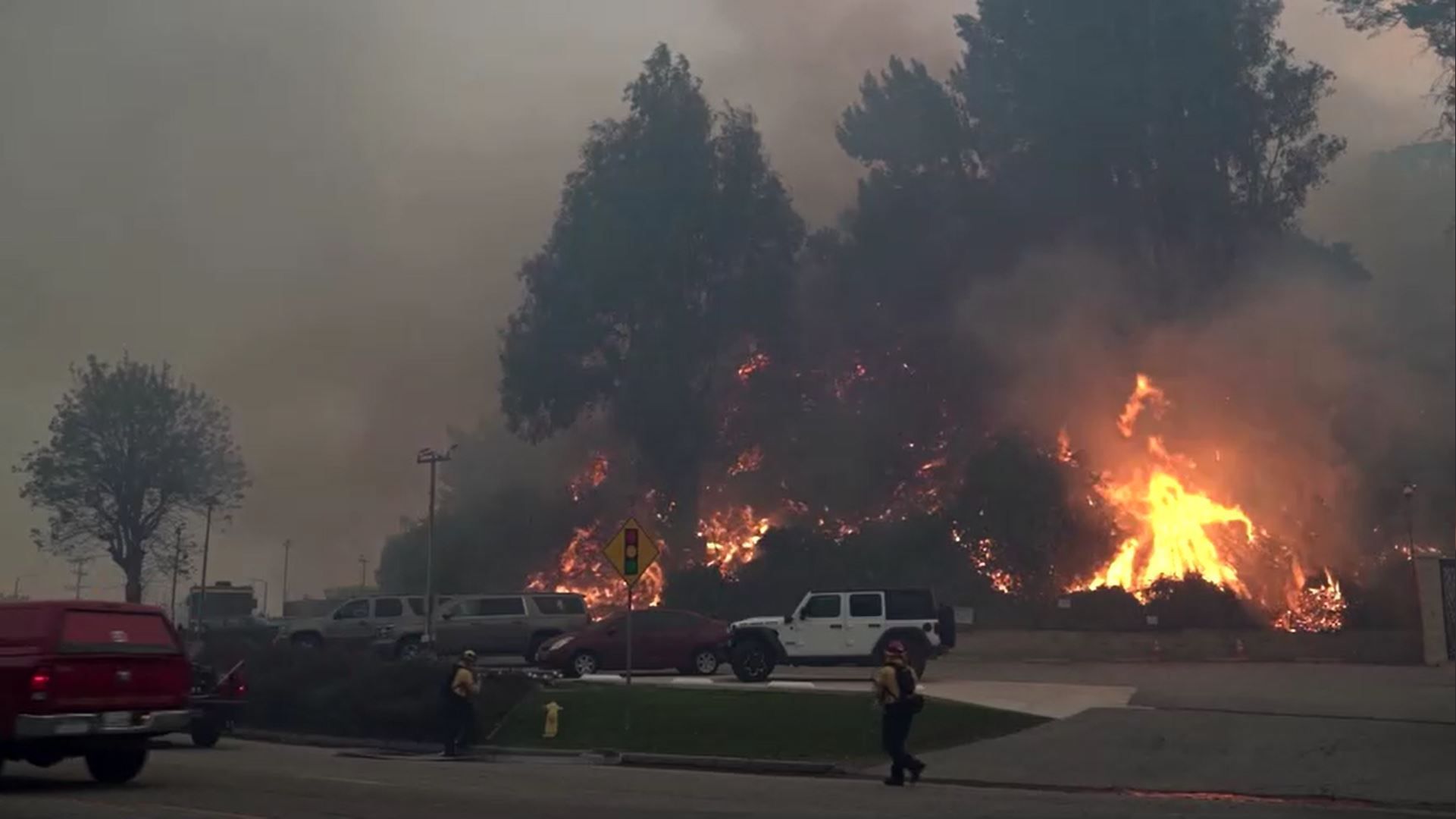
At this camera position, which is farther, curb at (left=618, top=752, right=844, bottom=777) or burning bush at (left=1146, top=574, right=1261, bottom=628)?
burning bush at (left=1146, top=574, right=1261, bottom=628)

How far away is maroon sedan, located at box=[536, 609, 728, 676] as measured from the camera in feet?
96.8

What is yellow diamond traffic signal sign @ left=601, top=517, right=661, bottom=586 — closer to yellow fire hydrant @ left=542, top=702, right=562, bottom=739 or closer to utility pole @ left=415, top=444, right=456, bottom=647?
yellow fire hydrant @ left=542, top=702, right=562, bottom=739

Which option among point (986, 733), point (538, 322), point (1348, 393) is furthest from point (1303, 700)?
point (538, 322)

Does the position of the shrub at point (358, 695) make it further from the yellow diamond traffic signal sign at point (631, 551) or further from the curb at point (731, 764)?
the curb at point (731, 764)

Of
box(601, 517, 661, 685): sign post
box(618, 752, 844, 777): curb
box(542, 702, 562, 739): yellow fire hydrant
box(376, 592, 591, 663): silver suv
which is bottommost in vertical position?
box(618, 752, 844, 777): curb

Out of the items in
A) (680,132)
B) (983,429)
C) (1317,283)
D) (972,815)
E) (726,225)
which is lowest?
(972,815)

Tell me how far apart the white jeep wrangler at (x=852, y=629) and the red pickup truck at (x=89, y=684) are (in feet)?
49.1

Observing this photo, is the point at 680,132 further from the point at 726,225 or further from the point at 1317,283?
the point at 1317,283

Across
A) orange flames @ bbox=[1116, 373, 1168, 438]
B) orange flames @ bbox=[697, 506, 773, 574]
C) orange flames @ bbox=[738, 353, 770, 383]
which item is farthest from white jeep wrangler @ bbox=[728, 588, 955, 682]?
orange flames @ bbox=[738, 353, 770, 383]

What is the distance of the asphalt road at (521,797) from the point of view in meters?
12.7

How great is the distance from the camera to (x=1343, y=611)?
4059 centimetres

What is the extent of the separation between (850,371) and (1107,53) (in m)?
16.6

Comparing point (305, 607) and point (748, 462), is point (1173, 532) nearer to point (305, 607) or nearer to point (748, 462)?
point (748, 462)

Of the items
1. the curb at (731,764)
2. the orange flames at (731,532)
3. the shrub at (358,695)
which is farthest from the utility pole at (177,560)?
the curb at (731,764)
